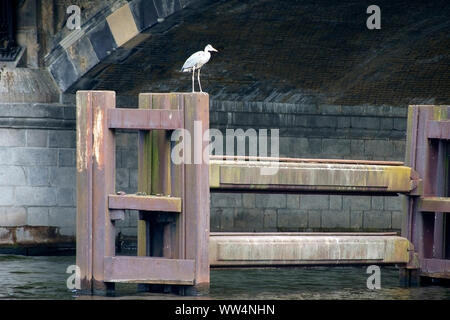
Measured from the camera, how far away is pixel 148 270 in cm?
1656

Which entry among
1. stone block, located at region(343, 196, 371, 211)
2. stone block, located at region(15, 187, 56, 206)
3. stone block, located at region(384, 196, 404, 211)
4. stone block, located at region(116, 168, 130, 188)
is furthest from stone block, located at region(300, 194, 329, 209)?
stone block, located at region(15, 187, 56, 206)

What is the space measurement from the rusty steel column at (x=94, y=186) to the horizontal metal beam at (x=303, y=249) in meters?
1.10

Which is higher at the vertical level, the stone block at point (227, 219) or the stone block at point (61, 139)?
the stone block at point (61, 139)

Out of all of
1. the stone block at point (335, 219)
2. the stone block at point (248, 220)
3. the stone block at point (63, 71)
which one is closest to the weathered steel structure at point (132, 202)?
the stone block at point (63, 71)

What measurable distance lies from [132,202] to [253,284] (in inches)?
101

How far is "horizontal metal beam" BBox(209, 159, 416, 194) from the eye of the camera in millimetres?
16875

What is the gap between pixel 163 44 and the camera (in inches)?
833

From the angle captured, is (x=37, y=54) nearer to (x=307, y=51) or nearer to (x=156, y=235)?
(x=307, y=51)

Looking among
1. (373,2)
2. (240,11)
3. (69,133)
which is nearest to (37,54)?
(69,133)

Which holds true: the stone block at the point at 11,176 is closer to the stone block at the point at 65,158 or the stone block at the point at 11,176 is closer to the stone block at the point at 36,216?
the stone block at the point at 36,216

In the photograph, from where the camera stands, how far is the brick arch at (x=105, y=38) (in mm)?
20469

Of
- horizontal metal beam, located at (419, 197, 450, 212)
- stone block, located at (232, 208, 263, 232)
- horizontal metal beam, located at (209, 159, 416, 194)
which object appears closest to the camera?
horizontal metal beam, located at (209, 159, 416, 194)

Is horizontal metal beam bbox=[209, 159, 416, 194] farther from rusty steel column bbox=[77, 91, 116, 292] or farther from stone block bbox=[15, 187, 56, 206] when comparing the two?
stone block bbox=[15, 187, 56, 206]
